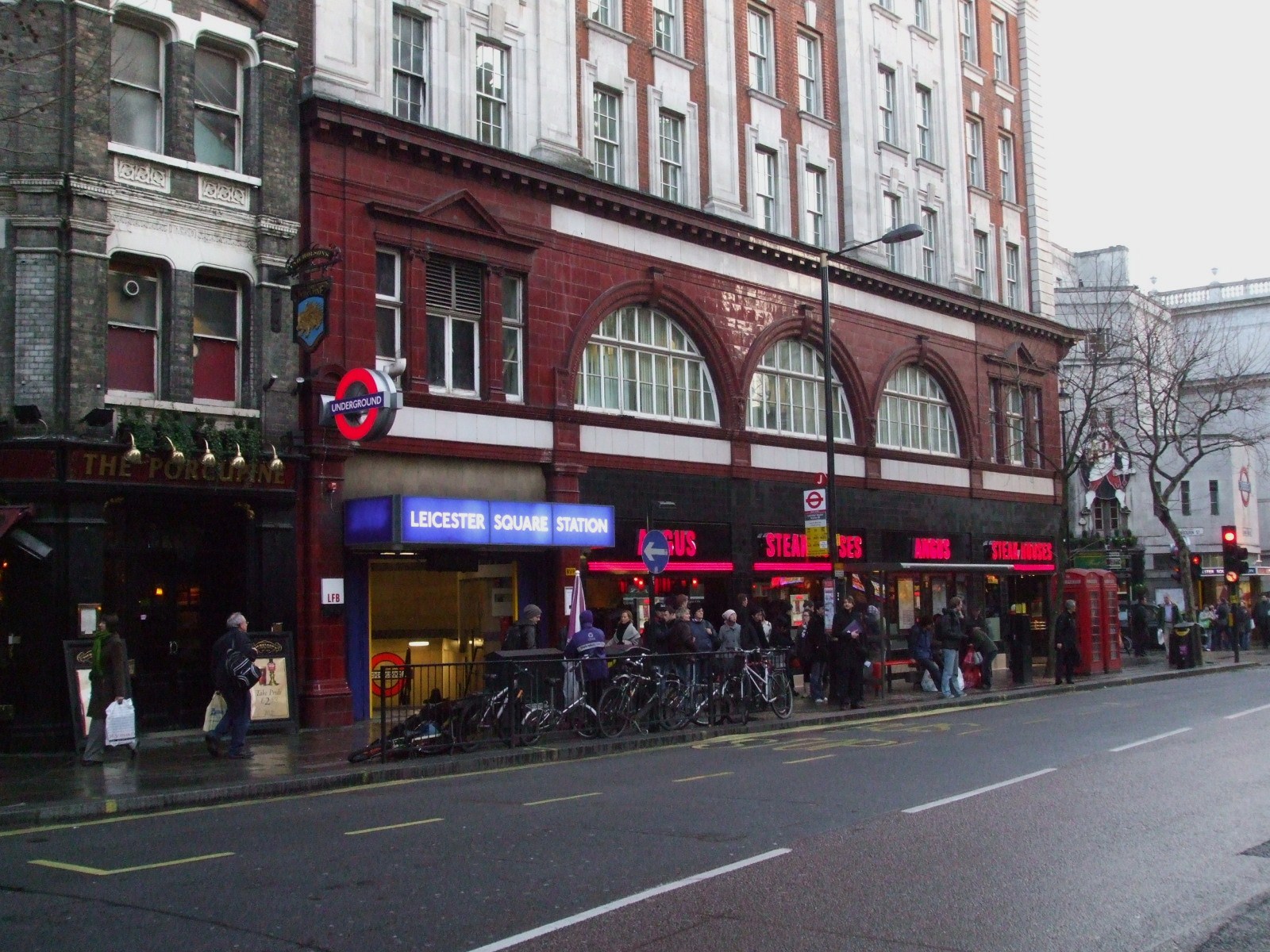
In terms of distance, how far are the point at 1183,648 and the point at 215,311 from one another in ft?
87.8

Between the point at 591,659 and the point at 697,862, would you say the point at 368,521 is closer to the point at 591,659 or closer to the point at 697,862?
the point at 591,659

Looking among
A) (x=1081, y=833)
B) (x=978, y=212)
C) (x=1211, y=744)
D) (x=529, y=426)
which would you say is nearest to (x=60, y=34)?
(x=529, y=426)

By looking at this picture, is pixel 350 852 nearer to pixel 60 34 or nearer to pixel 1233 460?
pixel 60 34

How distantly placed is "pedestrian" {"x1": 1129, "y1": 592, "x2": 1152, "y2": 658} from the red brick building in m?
4.97

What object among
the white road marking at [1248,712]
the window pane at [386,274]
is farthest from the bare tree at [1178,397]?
the window pane at [386,274]

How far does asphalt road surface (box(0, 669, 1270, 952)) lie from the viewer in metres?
7.24

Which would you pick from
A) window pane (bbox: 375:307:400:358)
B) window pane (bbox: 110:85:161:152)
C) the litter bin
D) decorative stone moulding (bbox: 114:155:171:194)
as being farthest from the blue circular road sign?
the litter bin

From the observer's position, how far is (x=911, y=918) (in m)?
7.39

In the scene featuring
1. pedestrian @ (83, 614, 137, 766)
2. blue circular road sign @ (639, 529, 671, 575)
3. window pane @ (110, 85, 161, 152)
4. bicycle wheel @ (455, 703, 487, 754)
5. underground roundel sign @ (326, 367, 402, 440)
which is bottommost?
bicycle wheel @ (455, 703, 487, 754)

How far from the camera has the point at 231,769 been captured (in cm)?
1534

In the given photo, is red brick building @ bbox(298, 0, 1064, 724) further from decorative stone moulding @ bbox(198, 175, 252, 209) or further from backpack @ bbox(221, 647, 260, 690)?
backpack @ bbox(221, 647, 260, 690)

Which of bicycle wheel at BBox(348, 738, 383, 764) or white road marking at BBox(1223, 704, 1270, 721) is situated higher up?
bicycle wheel at BBox(348, 738, 383, 764)

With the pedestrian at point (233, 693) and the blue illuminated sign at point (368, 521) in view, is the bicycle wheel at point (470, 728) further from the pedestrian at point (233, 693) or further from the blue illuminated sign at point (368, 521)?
the blue illuminated sign at point (368, 521)

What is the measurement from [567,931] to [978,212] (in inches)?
1441
